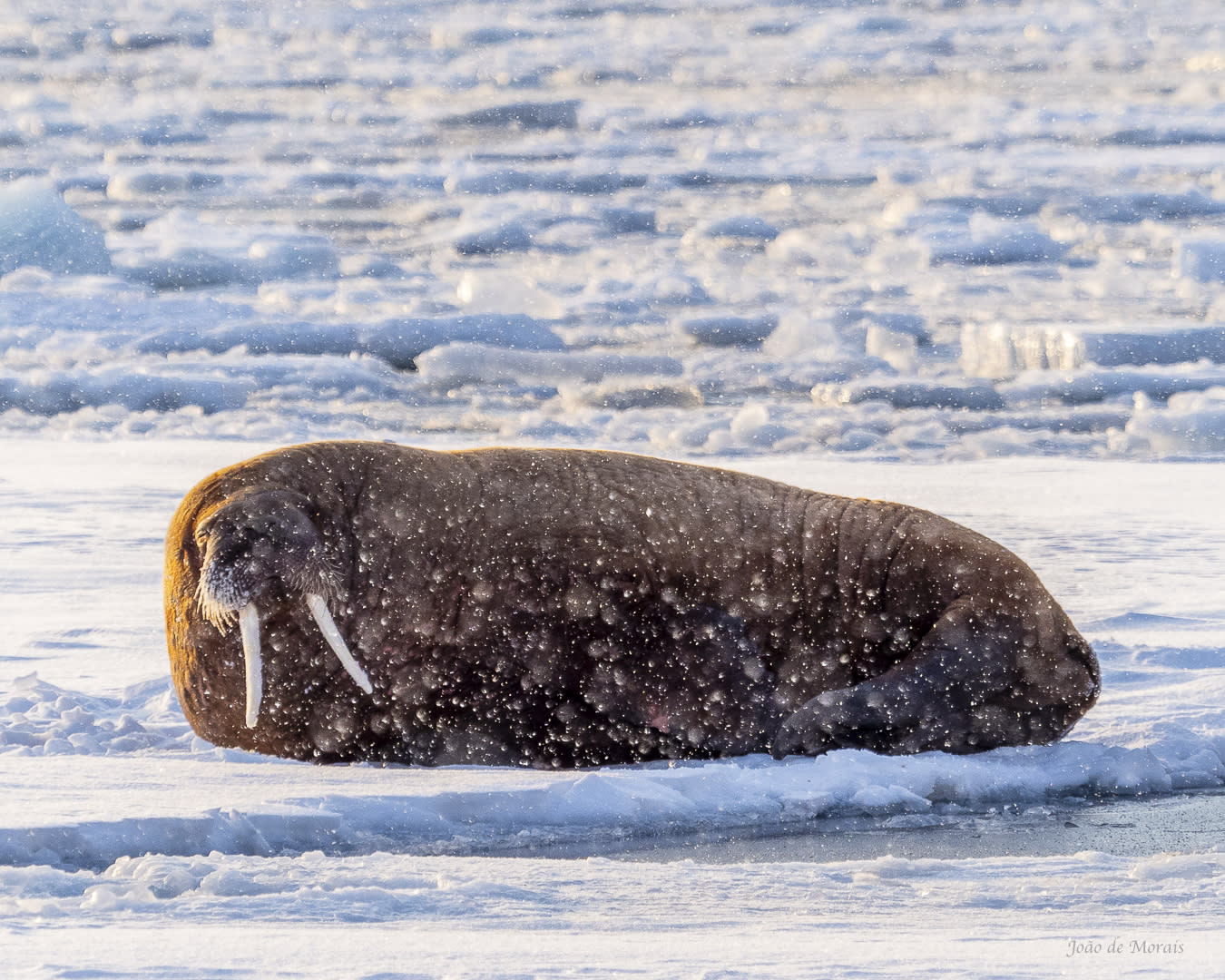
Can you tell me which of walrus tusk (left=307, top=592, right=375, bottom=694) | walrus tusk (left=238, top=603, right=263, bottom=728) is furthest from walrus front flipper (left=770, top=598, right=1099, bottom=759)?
walrus tusk (left=238, top=603, right=263, bottom=728)

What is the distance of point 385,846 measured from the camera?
3.97 m

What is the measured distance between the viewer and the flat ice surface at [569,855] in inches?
114

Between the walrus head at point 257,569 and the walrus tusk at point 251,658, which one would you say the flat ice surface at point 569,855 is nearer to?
the walrus tusk at point 251,658

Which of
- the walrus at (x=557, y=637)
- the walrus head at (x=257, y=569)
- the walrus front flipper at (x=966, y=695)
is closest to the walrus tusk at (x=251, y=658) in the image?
the walrus head at (x=257, y=569)

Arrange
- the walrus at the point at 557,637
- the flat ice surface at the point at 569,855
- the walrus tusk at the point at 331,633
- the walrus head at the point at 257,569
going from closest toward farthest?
the flat ice surface at the point at 569,855 → the walrus head at the point at 257,569 → the walrus tusk at the point at 331,633 → the walrus at the point at 557,637

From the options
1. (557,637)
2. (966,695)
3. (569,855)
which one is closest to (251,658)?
(557,637)

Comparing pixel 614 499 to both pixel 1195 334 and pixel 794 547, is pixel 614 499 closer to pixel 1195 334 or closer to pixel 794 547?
pixel 794 547

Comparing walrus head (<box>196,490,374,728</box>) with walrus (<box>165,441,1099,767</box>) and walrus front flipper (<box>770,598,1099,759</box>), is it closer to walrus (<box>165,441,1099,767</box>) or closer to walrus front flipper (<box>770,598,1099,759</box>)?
walrus (<box>165,441,1099,767</box>)

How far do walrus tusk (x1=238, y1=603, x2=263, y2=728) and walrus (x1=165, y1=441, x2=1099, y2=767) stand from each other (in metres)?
0.18

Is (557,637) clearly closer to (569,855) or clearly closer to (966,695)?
(569,855)

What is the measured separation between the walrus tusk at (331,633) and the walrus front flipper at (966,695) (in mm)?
1377

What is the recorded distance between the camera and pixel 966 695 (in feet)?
17.4

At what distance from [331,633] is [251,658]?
0.26m

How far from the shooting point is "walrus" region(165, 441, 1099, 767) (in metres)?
5.01
